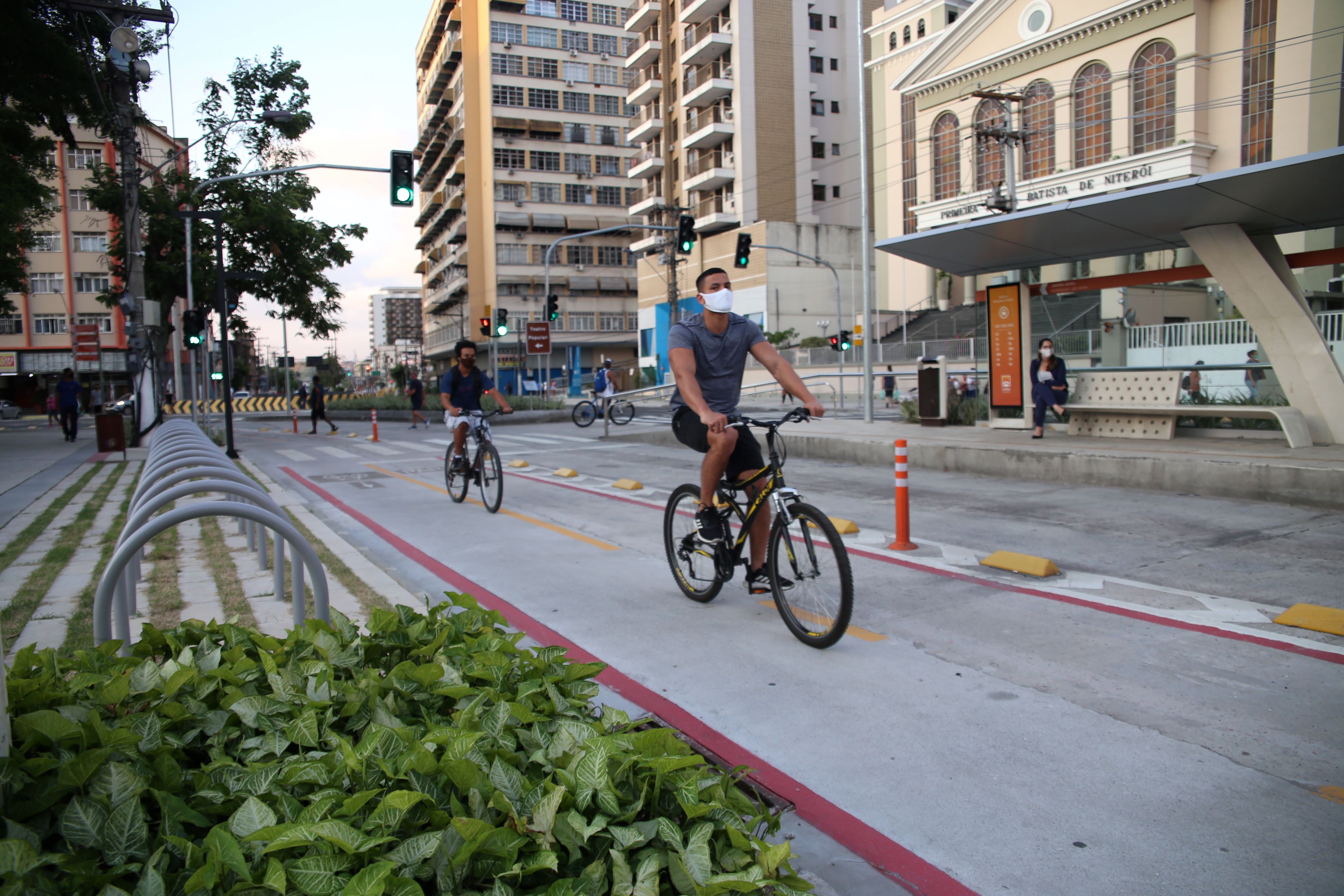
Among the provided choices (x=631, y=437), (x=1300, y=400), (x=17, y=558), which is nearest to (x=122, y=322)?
(x=631, y=437)

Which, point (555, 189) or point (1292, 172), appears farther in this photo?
point (555, 189)

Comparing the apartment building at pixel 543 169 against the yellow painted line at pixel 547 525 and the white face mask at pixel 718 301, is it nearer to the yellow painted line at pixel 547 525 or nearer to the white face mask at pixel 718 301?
the yellow painted line at pixel 547 525

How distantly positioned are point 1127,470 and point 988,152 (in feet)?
112

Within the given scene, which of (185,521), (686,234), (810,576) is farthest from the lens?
(686,234)

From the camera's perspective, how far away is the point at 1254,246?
12227 mm

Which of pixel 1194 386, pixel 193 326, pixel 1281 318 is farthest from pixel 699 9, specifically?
pixel 1281 318

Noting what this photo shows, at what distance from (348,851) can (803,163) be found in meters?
61.5

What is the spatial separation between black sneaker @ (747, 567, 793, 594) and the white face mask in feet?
5.10

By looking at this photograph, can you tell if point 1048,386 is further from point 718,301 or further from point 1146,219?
point 718,301

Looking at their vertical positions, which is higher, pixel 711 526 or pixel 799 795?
pixel 711 526

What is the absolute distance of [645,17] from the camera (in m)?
65.9

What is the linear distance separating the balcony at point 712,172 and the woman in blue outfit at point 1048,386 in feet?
152

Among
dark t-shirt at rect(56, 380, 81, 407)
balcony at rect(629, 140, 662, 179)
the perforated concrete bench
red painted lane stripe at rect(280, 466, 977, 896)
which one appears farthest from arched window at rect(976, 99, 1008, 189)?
red painted lane stripe at rect(280, 466, 977, 896)

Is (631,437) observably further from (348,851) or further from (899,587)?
(348,851)
